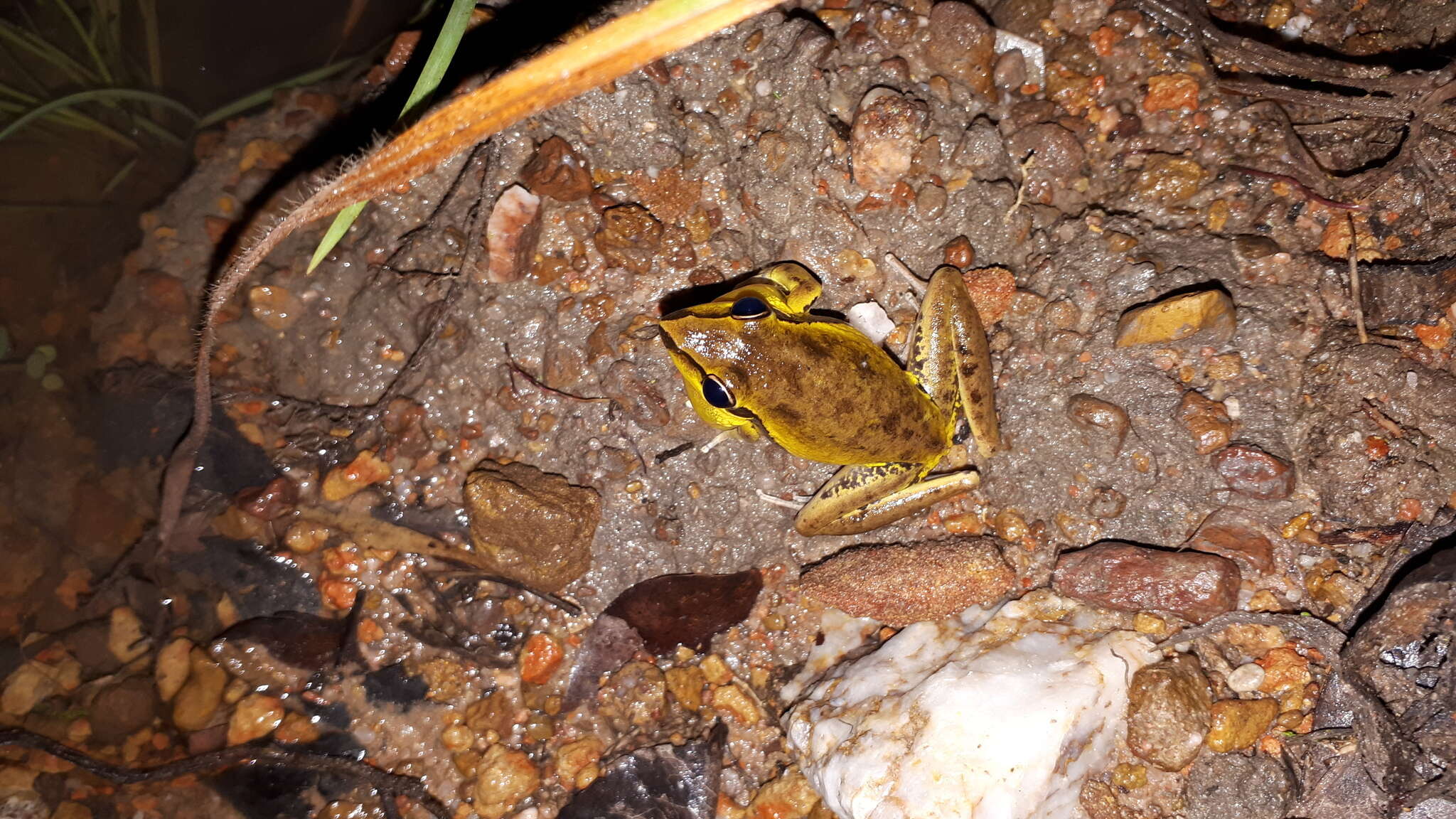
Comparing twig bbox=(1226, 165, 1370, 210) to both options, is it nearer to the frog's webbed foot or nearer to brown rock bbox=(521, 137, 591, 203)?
the frog's webbed foot

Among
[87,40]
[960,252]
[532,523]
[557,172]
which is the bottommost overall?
[532,523]

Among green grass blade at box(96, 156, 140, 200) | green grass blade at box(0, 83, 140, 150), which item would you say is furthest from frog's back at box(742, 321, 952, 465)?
green grass blade at box(0, 83, 140, 150)

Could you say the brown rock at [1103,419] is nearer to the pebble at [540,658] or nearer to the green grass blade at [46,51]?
the pebble at [540,658]

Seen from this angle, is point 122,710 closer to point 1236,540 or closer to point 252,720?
point 252,720

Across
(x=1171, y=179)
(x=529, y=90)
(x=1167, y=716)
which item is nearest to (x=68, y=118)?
(x=529, y=90)

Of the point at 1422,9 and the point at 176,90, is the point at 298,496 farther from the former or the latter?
the point at 1422,9

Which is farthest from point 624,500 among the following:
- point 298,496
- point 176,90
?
point 176,90
